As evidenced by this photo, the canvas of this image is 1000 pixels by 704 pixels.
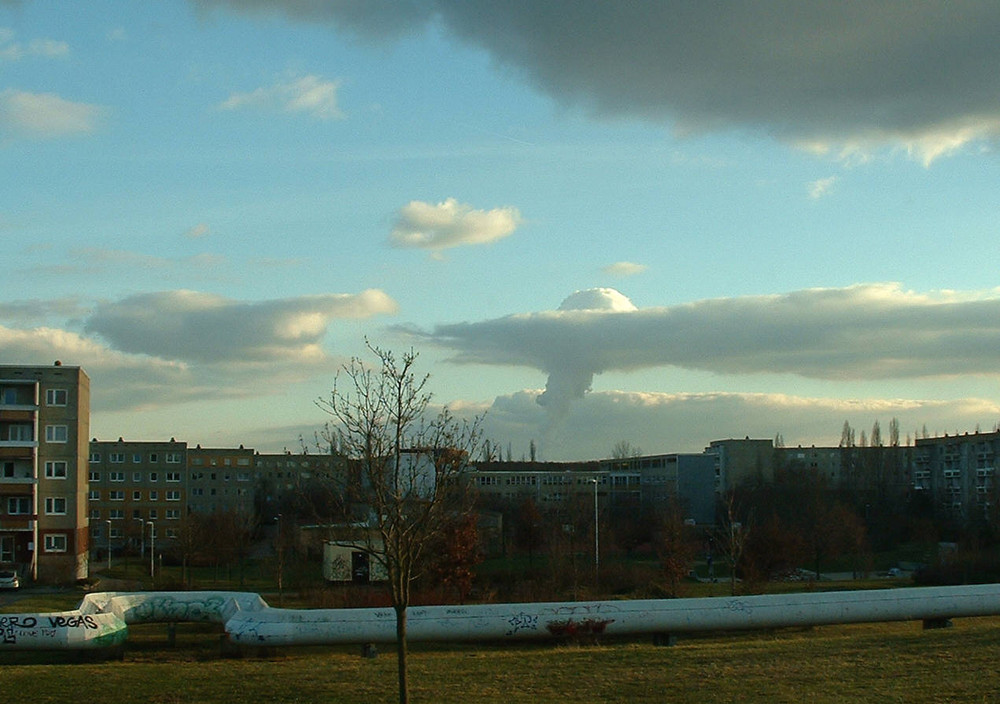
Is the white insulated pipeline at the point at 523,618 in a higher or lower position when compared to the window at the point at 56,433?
lower

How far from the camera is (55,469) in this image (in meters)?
63.0

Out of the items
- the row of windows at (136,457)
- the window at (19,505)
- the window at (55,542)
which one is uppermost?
the row of windows at (136,457)

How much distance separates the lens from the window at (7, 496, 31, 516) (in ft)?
198

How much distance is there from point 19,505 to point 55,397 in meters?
7.12

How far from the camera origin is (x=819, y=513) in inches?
2862

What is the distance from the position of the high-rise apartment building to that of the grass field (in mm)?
40602

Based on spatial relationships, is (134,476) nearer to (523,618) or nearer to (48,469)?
(48,469)

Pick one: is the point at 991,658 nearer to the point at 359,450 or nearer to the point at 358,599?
the point at 359,450

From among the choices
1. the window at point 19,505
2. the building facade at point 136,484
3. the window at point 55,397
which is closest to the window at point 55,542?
the window at point 19,505

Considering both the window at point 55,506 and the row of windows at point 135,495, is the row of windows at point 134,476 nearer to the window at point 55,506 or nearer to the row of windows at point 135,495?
the row of windows at point 135,495

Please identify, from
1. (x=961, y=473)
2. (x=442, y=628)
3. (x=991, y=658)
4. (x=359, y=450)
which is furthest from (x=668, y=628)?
(x=961, y=473)

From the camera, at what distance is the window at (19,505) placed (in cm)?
6034

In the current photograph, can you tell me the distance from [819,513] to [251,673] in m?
58.9

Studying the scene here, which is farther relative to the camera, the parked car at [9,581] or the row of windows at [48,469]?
the row of windows at [48,469]
